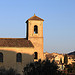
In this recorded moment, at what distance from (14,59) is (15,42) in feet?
8.91

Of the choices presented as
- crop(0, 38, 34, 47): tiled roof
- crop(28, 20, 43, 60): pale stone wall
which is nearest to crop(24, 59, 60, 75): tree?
crop(0, 38, 34, 47): tiled roof

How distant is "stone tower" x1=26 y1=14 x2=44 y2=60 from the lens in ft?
104

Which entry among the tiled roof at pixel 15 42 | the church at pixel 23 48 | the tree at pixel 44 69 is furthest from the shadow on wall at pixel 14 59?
the tree at pixel 44 69

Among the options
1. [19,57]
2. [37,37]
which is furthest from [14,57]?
[37,37]

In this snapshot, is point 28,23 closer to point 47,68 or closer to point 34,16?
point 34,16

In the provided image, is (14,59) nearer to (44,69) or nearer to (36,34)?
(36,34)

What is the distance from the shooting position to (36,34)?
106 feet

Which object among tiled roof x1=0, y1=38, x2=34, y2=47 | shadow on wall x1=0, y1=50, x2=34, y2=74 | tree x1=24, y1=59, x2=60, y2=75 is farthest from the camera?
tiled roof x1=0, y1=38, x2=34, y2=47

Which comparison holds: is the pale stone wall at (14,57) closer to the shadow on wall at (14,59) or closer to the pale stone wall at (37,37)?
the shadow on wall at (14,59)

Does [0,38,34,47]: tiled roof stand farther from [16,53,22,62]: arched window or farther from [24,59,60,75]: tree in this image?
[24,59,60,75]: tree

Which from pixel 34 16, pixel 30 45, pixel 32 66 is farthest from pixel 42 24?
pixel 32 66

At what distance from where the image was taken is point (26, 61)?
29.5 m

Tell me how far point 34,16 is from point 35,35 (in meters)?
3.37

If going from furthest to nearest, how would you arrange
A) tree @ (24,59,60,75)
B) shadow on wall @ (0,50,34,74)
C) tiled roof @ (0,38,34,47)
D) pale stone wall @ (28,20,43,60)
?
pale stone wall @ (28,20,43,60)
tiled roof @ (0,38,34,47)
shadow on wall @ (0,50,34,74)
tree @ (24,59,60,75)
